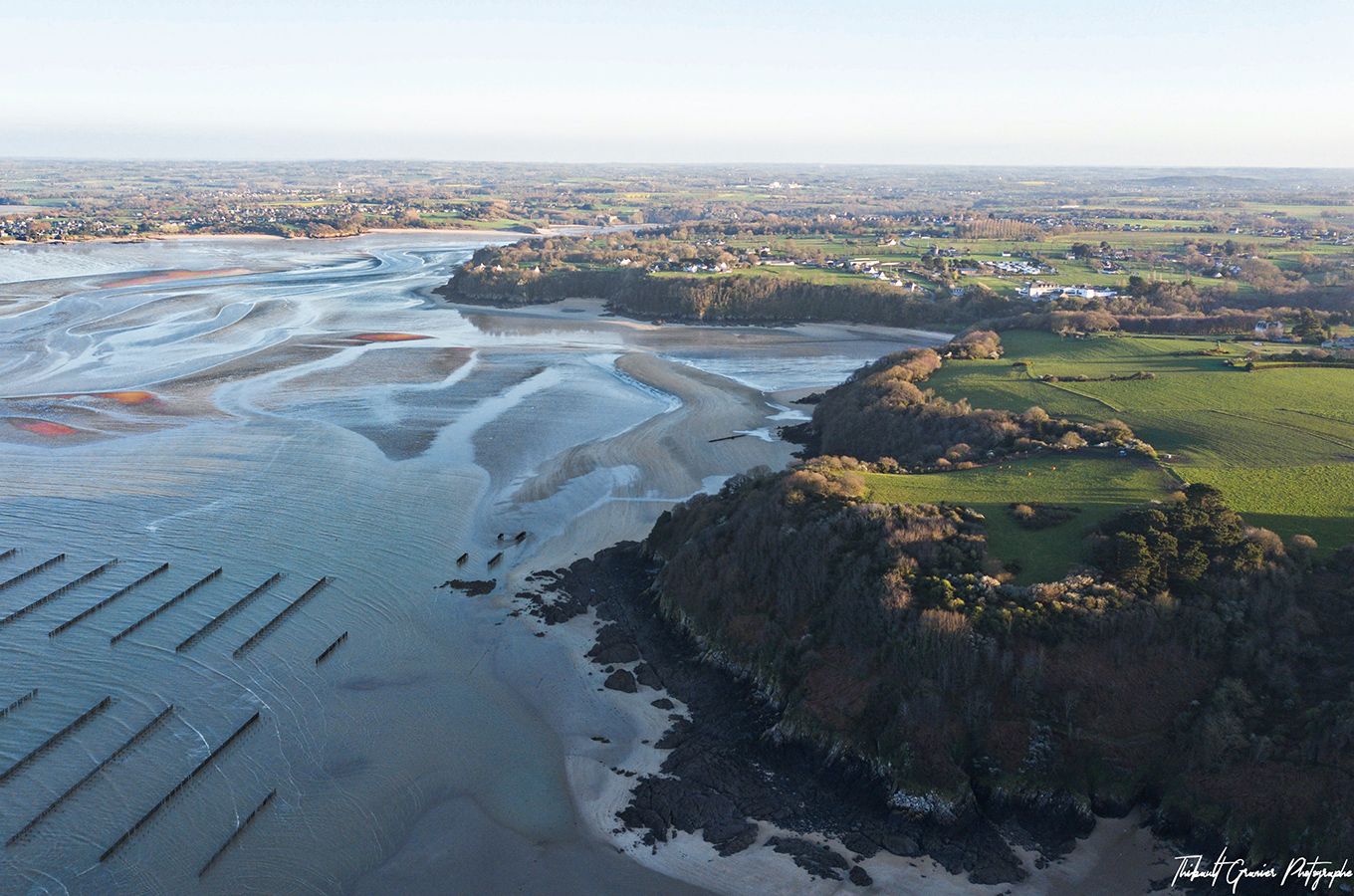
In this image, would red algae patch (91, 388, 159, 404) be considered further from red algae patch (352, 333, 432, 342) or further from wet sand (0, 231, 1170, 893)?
red algae patch (352, 333, 432, 342)

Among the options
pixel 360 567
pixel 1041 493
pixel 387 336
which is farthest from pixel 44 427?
pixel 1041 493

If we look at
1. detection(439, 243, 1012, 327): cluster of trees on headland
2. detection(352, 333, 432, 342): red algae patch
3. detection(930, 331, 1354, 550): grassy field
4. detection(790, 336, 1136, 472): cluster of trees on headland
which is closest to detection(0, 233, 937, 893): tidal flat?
detection(790, 336, 1136, 472): cluster of trees on headland

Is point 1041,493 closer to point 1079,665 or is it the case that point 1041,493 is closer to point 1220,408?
point 1079,665

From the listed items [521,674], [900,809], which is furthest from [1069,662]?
[521,674]

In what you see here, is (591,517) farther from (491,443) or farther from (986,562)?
(986,562)

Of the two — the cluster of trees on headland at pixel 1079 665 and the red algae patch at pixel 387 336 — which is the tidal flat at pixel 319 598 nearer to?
the red algae patch at pixel 387 336

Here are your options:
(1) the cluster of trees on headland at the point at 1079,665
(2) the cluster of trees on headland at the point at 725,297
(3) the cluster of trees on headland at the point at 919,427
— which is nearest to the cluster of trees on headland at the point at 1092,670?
(1) the cluster of trees on headland at the point at 1079,665
